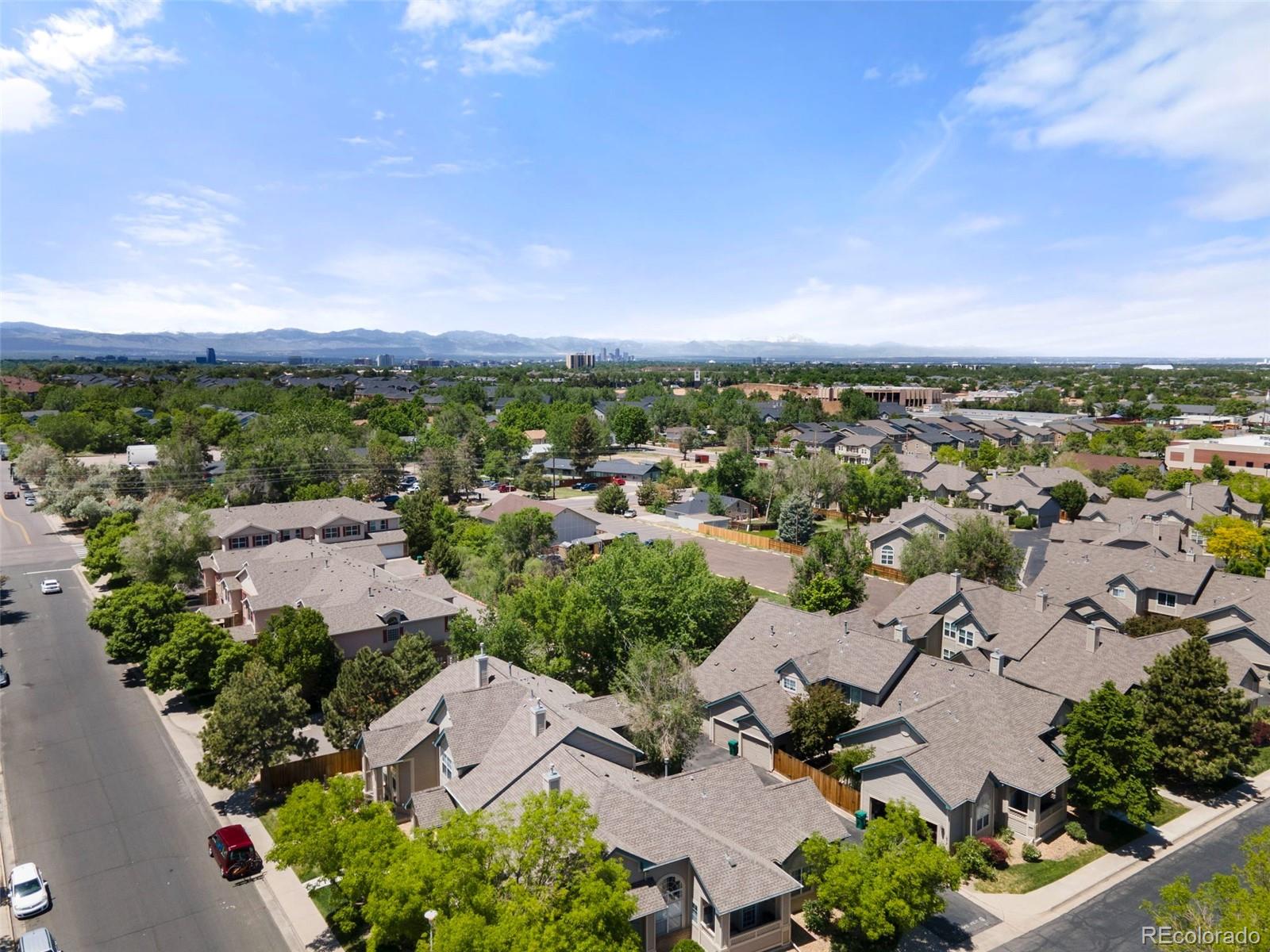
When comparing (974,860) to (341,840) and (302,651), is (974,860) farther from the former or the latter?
(302,651)

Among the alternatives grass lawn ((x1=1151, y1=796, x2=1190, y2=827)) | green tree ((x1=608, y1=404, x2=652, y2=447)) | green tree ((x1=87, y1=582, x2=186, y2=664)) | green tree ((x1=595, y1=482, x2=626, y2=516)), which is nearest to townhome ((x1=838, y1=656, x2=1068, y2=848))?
grass lawn ((x1=1151, y1=796, x2=1190, y2=827))

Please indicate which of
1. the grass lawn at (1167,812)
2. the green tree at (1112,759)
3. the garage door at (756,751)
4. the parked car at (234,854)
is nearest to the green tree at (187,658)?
the parked car at (234,854)

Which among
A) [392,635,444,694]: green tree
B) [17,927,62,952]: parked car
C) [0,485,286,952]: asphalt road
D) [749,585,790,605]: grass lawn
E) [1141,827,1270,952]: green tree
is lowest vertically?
[749,585,790,605]: grass lawn

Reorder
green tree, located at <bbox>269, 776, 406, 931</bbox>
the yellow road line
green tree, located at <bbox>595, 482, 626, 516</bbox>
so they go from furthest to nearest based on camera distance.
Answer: green tree, located at <bbox>595, 482, 626, 516</bbox> < the yellow road line < green tree, located at <bbox>269, 776, 406, 931</bbox>

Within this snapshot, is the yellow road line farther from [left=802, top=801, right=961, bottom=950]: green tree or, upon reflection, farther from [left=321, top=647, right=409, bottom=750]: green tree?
[left=802, top=801, right=961, bottom=950]: green tree

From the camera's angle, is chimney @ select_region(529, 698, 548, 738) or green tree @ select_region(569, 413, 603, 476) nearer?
chimney @ select_region(529, 698, 548, 738)

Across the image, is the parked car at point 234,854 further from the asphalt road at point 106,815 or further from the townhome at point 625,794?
the townhome at point 625,794
